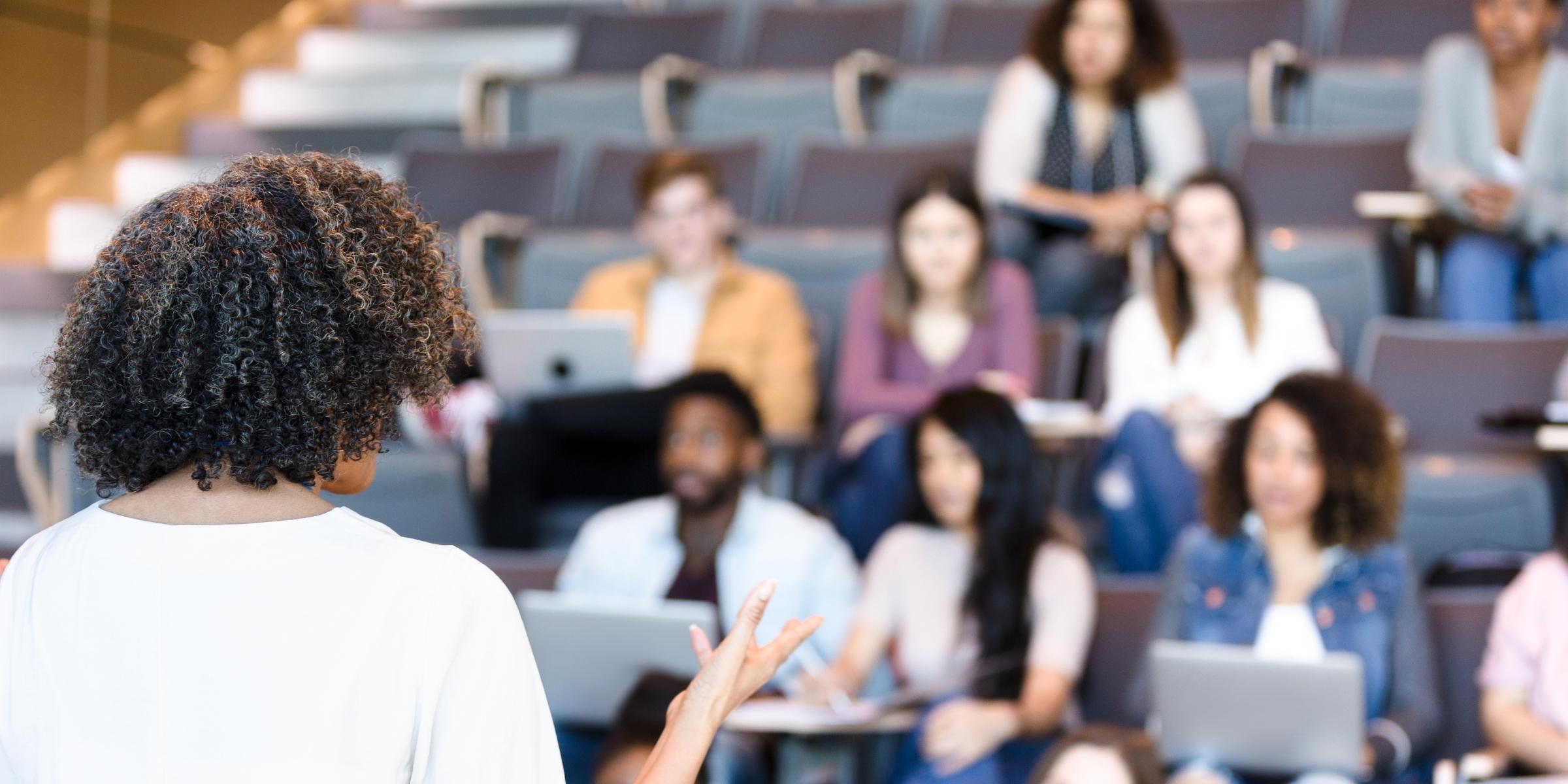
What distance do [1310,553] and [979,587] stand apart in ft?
1.39

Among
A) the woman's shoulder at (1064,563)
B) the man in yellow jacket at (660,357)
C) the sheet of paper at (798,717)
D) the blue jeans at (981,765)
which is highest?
the man in yellow jacket at (660,357)

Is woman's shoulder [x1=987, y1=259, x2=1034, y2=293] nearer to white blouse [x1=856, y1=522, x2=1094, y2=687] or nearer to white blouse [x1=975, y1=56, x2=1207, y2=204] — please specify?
white blouse [x1=975, y1=56, x2=1207, y2=204]

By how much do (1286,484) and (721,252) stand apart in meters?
1.15

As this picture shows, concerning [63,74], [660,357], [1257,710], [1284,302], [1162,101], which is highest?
[63,74]

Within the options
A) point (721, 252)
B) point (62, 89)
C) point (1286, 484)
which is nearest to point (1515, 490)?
point (1286, 484)

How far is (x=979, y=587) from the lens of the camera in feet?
7.43

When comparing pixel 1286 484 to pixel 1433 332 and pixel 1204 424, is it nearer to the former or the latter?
pixel 1204 424

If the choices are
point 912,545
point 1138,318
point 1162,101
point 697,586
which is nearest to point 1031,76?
point 1162,101

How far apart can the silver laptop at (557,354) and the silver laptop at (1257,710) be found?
0.99 meters

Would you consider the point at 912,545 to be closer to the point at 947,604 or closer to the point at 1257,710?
the point at 947,604

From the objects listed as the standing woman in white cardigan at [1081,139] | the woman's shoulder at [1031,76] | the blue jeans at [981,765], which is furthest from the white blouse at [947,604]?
the woman's shoulder at [1031,76]

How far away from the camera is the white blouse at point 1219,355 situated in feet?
8.63

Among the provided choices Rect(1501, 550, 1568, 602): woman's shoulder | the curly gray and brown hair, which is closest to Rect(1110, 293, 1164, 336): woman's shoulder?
Rect(1501, 550, 1568, 602): woman's shoulder

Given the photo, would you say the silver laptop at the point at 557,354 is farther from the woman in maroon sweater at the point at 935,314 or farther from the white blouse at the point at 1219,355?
the white blouse at the point at 1219,355
